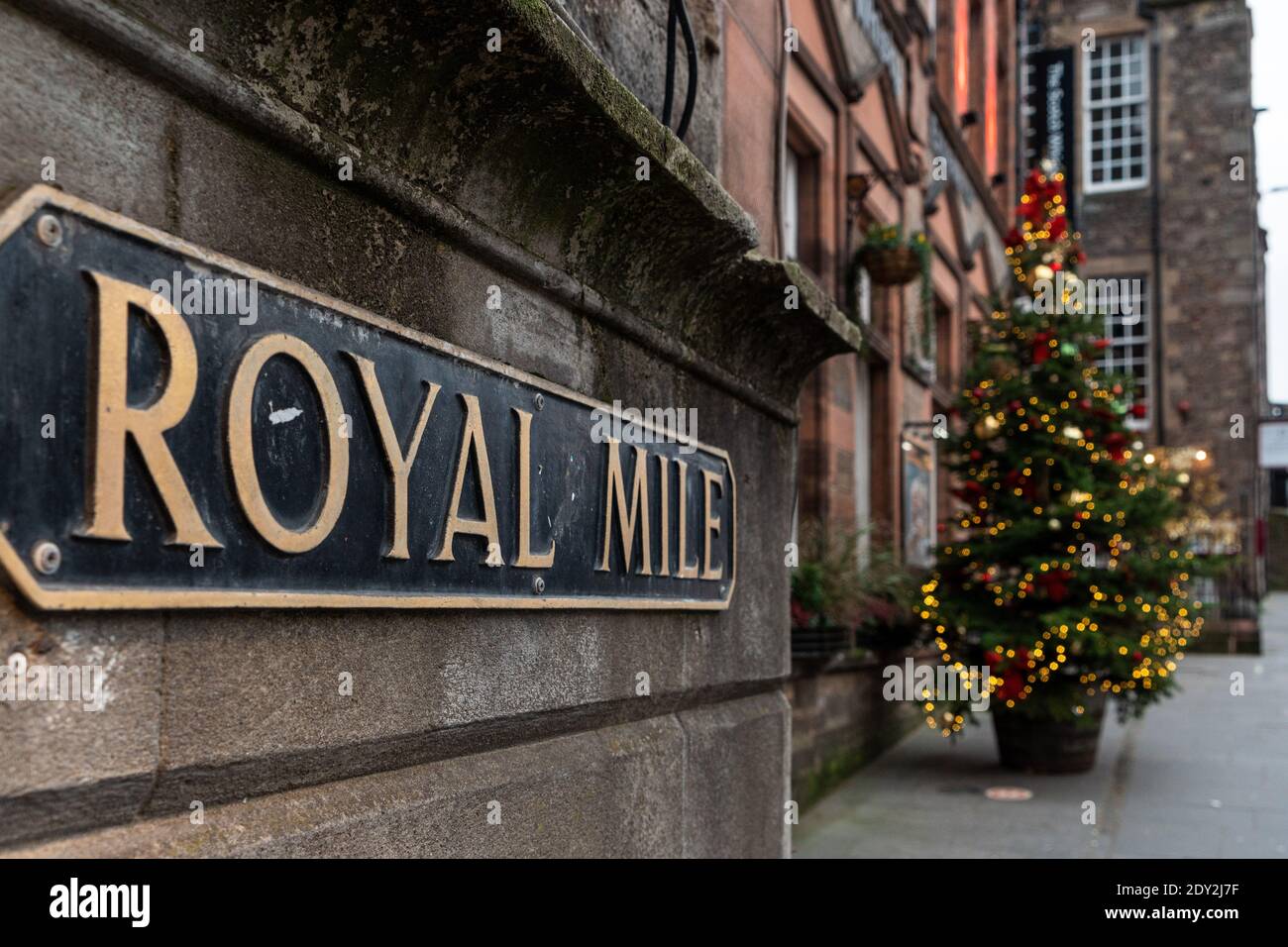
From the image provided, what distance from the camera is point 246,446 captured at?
5.70 feet

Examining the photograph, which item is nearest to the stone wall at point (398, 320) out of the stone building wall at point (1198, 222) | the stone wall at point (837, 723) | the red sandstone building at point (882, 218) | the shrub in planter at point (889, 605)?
the red sandstone building at point (882, 218)

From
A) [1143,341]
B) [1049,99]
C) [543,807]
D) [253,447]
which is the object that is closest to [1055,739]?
[543,807]

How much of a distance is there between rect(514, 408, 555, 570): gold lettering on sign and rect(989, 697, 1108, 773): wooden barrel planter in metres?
7.59

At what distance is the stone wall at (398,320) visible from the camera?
1.53m

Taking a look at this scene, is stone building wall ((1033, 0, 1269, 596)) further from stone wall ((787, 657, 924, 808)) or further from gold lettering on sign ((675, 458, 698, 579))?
gold lettering on sign ((675, 458, 698, 579))

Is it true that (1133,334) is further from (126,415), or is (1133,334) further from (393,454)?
(126,415)

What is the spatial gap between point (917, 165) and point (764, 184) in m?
9.01

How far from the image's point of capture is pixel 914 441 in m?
12.6

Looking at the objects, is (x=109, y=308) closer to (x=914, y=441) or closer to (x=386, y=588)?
(x=386, y=588)

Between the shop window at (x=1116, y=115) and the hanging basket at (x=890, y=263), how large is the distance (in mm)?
23043

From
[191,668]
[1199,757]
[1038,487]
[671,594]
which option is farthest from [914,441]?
[191,668]

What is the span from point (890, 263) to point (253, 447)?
924cm

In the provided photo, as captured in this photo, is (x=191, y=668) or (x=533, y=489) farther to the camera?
(x=533, y=489)
